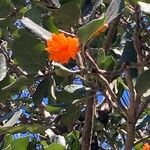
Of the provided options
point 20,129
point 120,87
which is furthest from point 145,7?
point 120,87

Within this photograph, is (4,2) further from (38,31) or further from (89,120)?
(89,120)

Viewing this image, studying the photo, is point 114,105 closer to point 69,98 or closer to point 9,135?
point 69,98

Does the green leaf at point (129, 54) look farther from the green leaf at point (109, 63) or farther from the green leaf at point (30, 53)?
the green leaf at point (30, 53)

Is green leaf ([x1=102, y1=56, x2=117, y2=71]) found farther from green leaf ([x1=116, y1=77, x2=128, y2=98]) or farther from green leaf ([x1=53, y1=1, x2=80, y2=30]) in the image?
green leaf ([x1=116, y1=77, x2=128, y2=98])

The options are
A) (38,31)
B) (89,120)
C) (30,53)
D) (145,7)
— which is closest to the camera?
(145,7)

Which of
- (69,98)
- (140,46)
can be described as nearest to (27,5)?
(69,98)

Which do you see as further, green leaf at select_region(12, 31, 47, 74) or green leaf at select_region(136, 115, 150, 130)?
green leaf at select_region(136, 115, 150, 130)

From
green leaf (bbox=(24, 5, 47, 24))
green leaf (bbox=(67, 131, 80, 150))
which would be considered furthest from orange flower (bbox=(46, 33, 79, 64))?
green leaf (bbox=(67, 131, 80, 150))

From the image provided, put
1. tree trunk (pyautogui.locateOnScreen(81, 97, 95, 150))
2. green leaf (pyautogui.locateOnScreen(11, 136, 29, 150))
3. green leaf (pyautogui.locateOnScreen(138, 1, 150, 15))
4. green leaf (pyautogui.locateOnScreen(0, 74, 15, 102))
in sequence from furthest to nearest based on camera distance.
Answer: tree trunk (pyautogui.locateOnScreen(81, 97, 95, 150))
green leaf (pyautogui.locateOnScreen(0, 74, 15, 102))
green leaf (pyautogui.locateOnScreen(11, 136, 29, 150))
green leaf (pyautogui.locateOnScreen(138, 1, 150, 15))
